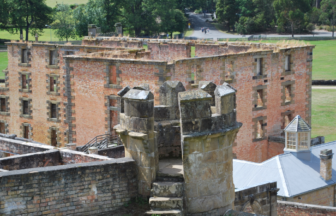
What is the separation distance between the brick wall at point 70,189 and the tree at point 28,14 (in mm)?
90288

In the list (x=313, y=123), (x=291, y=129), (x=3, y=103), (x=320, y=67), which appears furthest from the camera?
(x=320, y=67)

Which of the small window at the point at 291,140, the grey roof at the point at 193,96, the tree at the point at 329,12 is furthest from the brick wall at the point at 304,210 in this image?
the tree at the point at 329,12

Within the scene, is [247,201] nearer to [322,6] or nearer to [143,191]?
[143,191]

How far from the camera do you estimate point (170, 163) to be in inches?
779

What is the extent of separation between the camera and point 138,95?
17922 millimetres

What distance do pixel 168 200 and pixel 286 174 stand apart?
20.1 meters

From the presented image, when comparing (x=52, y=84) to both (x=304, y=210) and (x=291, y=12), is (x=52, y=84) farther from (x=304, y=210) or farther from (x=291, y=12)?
(x=291, y=12)

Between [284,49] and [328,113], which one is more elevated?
[284,49]

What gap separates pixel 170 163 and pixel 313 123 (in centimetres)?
5175

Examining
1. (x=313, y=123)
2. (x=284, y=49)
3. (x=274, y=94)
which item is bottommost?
(x=313, y=123)

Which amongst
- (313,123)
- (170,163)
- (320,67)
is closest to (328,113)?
(313,123)

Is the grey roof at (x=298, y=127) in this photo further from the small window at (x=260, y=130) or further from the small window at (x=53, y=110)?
the small window at (x=53, y=110)

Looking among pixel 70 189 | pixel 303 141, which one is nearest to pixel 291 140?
pixel 303 141

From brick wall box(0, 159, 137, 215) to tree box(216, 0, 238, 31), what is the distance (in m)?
105
